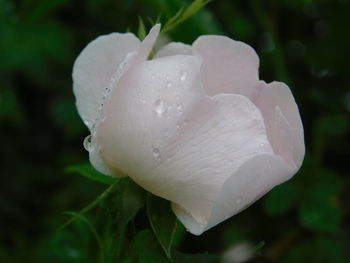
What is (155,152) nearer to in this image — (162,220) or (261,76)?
(162,220)

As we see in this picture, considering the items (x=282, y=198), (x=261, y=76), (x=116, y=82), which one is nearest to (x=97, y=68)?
(x=116, y=82)

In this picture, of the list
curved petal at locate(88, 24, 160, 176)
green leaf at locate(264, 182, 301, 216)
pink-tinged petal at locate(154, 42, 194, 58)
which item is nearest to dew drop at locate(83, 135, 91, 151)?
curved petal at locate(88, 24, 160, 176)

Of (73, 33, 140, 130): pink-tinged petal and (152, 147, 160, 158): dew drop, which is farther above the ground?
(73, 33, 140, 130): pink-tinged petal

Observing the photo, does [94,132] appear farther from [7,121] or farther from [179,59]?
[7,121]

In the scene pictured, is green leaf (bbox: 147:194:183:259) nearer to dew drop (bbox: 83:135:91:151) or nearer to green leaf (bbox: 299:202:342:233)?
dew drop (bbox: 83:135:91:151)

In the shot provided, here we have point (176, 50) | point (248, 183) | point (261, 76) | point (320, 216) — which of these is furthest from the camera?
point (261, 76)

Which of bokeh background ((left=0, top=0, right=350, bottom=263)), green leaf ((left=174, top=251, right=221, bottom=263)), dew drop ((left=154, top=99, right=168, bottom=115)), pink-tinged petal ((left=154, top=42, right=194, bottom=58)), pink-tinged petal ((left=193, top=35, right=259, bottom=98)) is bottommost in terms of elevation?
bokeh background ((left=0, top=0, right=350, bottom=263))
